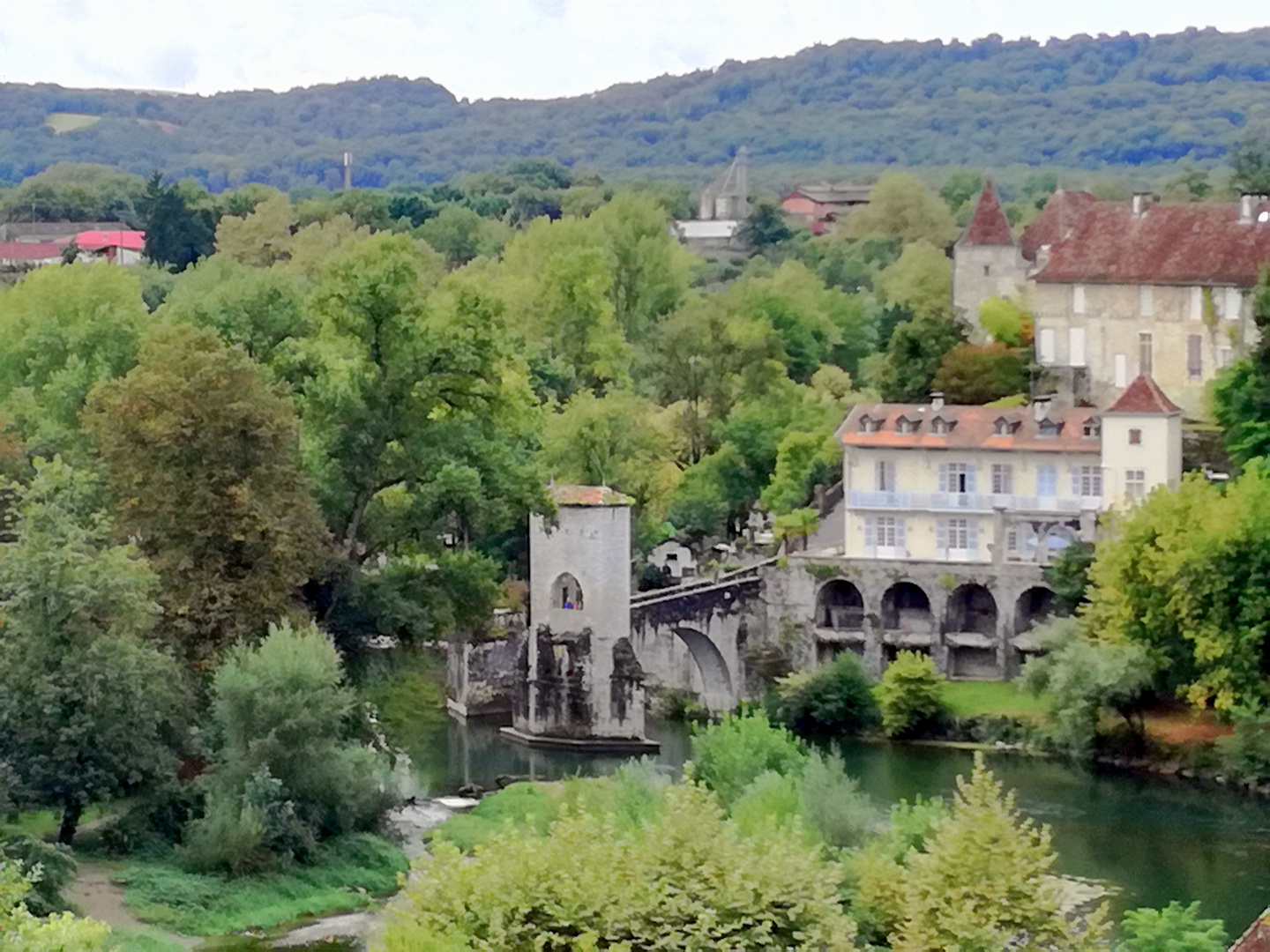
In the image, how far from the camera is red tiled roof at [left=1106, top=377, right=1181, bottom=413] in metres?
67.2

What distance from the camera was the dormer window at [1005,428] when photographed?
226 ft

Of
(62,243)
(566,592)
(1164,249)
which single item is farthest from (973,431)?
(62,243)

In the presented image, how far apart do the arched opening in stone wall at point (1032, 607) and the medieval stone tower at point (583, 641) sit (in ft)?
29.6

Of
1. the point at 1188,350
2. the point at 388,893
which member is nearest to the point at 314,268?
the point at 1188,350

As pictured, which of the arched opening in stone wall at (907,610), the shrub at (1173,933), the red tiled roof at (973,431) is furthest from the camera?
the arched opening in stone wall at (907,610)

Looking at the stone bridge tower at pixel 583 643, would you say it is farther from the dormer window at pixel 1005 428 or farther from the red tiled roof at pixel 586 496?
the dormer window at pixel 1005 428

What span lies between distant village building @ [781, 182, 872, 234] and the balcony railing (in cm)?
9863

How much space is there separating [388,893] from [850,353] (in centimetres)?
5450

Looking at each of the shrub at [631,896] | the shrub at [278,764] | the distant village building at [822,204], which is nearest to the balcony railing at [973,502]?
the shrub at [278,764]

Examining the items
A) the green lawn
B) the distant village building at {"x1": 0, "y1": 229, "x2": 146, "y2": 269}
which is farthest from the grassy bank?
the distant village building at {"x1": 0, "y1": 229, "x2": 146, "y2": 269}

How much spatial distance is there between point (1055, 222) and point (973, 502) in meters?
17.1

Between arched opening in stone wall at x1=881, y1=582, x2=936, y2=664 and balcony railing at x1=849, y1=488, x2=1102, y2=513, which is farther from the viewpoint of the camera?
arched opening in stone wall at x1=881, y1=582, x2=936, y2=664

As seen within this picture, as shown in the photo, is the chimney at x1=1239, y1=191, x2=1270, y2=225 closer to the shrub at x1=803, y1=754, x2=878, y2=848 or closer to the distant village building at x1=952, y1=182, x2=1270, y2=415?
the distant village building at x1=952, y1=182, x2=1270, y2=415

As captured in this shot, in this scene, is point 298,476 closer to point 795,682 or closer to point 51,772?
point 51,772
